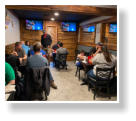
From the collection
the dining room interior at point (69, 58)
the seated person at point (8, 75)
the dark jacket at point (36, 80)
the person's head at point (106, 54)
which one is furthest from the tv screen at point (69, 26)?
the seated person at point (8, 75)

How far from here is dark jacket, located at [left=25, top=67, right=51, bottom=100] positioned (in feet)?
5.32

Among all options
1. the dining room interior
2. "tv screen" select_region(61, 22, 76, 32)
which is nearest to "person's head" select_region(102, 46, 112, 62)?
the dining room interior

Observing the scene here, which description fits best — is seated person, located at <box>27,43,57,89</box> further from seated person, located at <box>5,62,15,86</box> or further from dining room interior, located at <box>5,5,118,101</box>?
seated person, located at <box>5,62,15,86</box>

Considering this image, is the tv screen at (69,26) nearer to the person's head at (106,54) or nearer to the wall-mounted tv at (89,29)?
the wall-mounted tv at (89,29)

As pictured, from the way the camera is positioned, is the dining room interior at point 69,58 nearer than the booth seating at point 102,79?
Yes

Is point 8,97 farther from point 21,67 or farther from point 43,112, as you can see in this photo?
point 21,67

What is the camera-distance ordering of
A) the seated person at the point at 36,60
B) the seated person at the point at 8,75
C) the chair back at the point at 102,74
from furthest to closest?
the chair back at the point at 102,74
the seated person at the point at 36,60
the seated person at the point at 8,75

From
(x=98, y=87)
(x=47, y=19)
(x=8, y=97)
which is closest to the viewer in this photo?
(x=8, y=97)

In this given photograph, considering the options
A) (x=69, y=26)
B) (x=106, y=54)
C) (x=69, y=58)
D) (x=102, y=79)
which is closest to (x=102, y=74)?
(x=102, y=79)

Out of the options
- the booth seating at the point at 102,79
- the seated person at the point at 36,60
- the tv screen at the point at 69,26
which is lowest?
the booth seating at the point at 102,79

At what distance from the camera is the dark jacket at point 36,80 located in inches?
63.9
